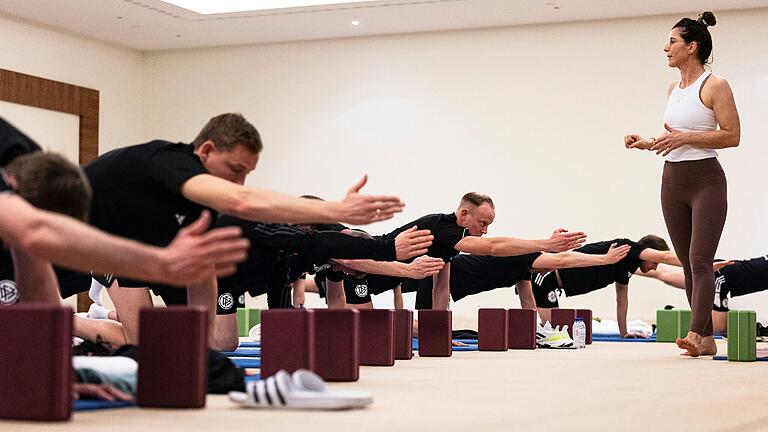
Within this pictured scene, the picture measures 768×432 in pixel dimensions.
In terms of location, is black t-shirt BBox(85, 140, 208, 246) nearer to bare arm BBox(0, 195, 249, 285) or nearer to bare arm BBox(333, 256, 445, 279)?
bare arm BBox(0, 195, 249, 285)

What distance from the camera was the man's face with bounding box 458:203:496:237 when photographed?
5.69m

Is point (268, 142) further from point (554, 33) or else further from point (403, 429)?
point (403, 429)

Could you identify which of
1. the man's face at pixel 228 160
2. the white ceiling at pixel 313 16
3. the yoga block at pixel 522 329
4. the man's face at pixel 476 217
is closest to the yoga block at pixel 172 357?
the man's face at pixel 228 160

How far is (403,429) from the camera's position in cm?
203

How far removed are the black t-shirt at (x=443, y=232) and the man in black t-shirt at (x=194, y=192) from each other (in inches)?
86.1

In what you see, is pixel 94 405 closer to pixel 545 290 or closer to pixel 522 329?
pixel 522 329

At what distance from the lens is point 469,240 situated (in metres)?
5.22

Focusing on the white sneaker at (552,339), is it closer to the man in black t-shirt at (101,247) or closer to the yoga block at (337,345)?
the yoga block at (337,345)

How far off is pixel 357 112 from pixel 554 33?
1951 mm

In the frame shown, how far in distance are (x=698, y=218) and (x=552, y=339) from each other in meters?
1.55

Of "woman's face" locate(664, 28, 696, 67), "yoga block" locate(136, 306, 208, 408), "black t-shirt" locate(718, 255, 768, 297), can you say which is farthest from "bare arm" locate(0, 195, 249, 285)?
"black t-shirt" locate(718, 255, 768, 297)

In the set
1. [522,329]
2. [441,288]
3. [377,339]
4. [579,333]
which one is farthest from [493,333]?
[377,339]

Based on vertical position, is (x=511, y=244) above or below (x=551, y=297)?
above

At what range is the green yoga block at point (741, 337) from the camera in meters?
4.57
